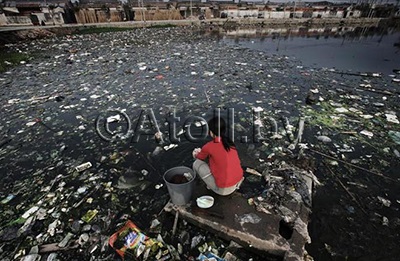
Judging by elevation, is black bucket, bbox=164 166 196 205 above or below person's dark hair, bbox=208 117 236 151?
below

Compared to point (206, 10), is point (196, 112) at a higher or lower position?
lower

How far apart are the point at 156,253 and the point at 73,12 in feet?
88.4

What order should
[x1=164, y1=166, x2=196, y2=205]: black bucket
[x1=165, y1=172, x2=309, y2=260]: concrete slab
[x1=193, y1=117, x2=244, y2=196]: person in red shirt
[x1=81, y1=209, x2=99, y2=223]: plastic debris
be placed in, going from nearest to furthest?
[x1=165, y1=172, x2=309, y2=260]: concrete slab, [x1=193, y1=117, x2=244, y2=196]: person in red shirt, [x1=164, y1=166, x2=196, y2=205]: black bucket, [x1=81, y1=209, x2=99, y2=223]: plastic debris

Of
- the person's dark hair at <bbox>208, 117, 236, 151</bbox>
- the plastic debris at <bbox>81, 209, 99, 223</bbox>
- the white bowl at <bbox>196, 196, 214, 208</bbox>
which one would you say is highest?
the person's dark hair at <bbox>208, 117, 236, 151</bbox>

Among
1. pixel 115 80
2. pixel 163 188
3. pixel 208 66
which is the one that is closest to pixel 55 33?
pixel 115 80

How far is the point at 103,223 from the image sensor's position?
8.77ft

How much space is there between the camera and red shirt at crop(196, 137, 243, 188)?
2348 millimetres

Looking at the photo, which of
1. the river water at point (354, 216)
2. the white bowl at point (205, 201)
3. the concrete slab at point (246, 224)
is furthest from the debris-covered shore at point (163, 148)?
the white bowl at point (205, 201)

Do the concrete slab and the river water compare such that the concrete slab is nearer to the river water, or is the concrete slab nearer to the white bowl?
the white bowl

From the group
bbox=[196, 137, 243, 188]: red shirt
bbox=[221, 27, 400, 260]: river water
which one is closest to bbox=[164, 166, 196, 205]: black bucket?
bbox=[196, 137, 243, 188]: red shirt

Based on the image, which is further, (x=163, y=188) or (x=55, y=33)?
(x=55, y=33)

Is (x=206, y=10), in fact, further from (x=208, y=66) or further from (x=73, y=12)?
(x=208, y=66)

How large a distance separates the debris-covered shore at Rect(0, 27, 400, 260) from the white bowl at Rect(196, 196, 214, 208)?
1.05 ft

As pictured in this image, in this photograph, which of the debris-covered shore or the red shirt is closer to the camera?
the red shirt
